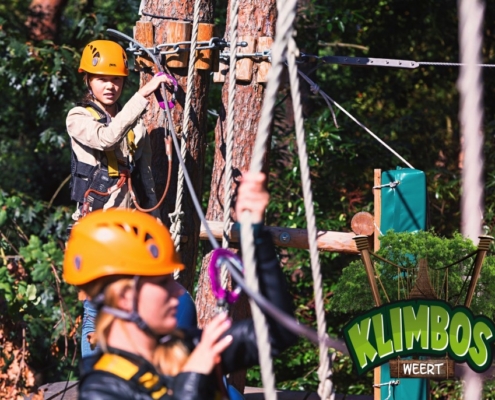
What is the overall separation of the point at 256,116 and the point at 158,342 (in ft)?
8.48

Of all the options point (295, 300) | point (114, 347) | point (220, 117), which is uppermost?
point (220, 117)

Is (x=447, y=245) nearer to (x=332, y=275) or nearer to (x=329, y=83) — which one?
(x=332, y=275)

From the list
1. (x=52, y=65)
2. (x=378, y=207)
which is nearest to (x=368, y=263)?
(x=378, y=207)

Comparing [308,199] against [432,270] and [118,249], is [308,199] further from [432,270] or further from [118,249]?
[432,270]

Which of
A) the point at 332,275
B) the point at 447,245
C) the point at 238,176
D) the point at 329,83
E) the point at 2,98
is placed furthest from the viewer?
the point at 2,98

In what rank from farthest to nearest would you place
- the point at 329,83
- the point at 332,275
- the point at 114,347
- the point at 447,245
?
1. the point at 329,83
2. the point at 332,275
3. the point at 447,245
4. the point at 114,347

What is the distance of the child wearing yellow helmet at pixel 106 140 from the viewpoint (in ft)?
12.2

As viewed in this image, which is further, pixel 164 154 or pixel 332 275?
pixel 332 275

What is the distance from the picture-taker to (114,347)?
208cm

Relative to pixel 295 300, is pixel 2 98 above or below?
above

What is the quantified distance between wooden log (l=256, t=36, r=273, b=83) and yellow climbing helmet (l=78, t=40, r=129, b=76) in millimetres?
741

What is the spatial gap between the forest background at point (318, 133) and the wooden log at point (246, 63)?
2040mm

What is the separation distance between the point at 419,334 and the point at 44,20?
20.7 ft

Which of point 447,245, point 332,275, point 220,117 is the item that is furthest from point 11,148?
point 447,245
